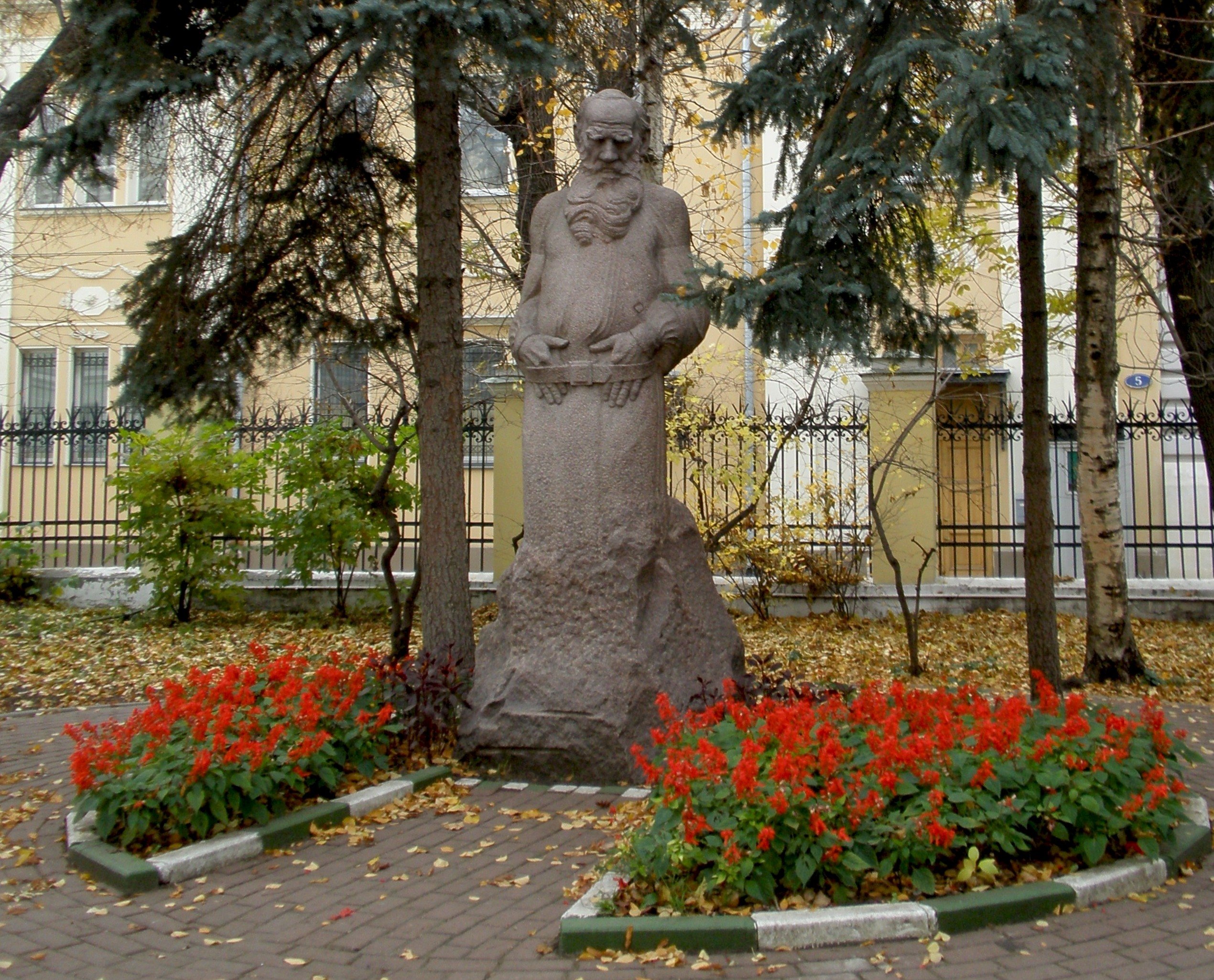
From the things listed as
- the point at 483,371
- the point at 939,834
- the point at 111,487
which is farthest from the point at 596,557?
the point at 111,487

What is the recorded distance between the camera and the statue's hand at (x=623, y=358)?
5.46m

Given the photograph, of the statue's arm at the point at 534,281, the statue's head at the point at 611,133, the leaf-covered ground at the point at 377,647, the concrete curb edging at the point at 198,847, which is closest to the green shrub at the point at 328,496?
the leaf-covered ground at the point at 377,647

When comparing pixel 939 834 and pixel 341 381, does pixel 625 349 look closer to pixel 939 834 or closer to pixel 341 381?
pixel 939 834

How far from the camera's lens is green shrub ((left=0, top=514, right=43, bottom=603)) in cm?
1264

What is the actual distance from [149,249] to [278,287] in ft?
2.73

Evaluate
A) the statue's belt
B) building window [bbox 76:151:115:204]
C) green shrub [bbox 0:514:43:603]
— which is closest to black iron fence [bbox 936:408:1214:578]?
the statue's belt

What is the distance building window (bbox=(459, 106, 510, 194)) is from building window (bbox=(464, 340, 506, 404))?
170 centimetres

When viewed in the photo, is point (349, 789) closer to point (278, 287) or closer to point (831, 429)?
point (278, 287)

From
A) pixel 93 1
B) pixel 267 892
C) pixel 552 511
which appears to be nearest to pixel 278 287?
pixel 93 1

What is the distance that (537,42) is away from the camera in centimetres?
510

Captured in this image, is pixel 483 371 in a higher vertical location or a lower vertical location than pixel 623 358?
higher

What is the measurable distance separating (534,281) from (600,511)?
1330 mm

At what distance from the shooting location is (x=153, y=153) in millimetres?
7195

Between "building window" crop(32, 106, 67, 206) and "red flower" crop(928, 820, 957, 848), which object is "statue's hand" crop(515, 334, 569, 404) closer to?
"building window" crop(32, 106, 67, 206)
